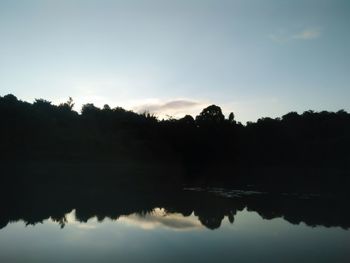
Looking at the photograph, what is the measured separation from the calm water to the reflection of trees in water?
0.17ft

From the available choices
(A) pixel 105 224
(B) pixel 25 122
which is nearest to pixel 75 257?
(A) pixel 105 224

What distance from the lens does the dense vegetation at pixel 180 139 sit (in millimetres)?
57006

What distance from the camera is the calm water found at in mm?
11117

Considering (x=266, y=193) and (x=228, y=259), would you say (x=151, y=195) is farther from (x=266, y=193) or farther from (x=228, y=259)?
(x=228, y=259)

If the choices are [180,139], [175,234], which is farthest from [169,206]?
[180,139]

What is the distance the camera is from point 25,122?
190 ft

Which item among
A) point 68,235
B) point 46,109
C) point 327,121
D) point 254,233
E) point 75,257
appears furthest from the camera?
point 327,121

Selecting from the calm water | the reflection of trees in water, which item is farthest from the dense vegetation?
the calm water

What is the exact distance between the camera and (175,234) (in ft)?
46.9

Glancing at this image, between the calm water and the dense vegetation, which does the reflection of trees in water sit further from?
the dense vegetation

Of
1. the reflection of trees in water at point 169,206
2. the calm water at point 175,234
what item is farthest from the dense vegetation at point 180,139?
the calm water at point 175,234

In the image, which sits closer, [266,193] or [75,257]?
[75,257]

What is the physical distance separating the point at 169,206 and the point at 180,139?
55.2 meters

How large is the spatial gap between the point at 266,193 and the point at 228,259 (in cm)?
1901
